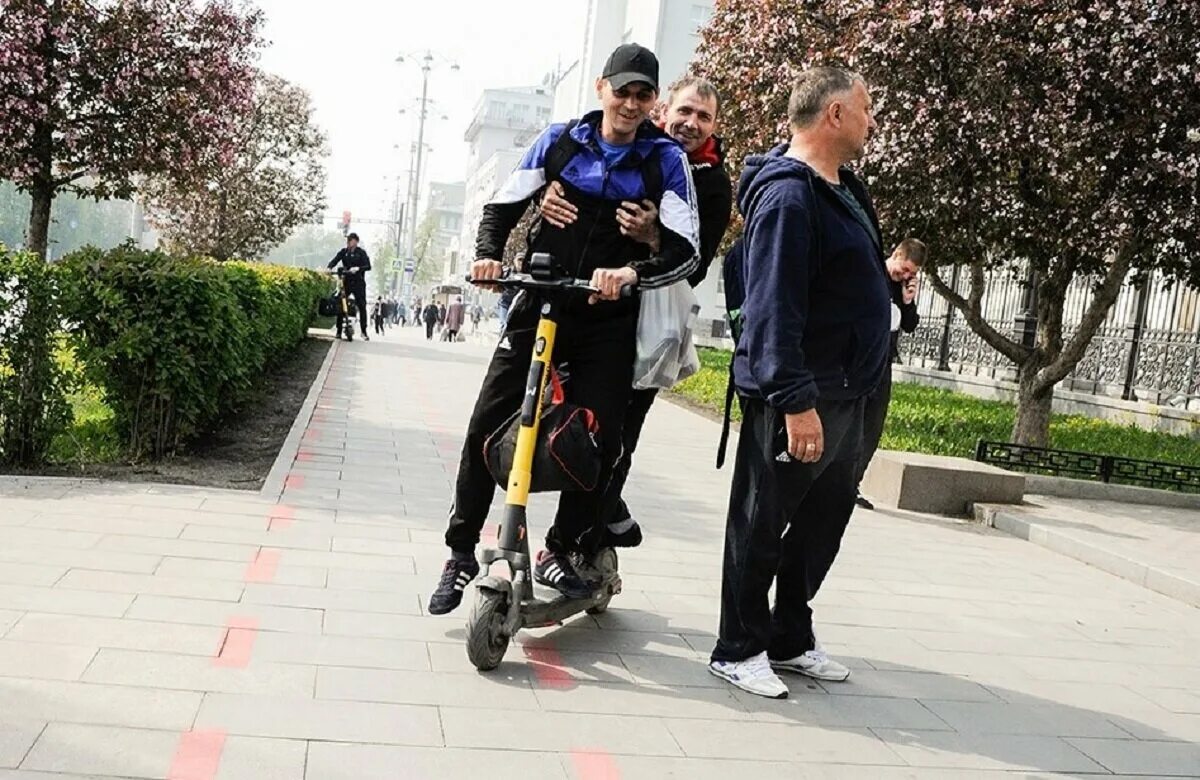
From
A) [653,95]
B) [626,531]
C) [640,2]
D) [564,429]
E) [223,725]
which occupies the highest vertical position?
[640,2]

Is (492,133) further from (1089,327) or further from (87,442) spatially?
(87,442)

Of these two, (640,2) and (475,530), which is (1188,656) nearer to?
(475,530)

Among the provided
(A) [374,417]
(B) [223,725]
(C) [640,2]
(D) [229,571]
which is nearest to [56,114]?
(A) [374,417]

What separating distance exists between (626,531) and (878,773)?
1.64 m

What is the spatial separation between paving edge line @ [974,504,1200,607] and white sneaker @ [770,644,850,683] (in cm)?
332

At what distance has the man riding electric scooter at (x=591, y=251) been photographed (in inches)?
163

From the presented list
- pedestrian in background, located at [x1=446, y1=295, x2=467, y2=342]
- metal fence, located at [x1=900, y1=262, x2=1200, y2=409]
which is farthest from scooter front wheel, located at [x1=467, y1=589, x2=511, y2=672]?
pedestrian in background, located at [x1=446, y1=295, x2=467, y2=342]

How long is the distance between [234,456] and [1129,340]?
532 inches

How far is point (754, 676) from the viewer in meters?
4.07

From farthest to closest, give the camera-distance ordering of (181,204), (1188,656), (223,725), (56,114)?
(181,204), (56,114), (1188,656), (223,725)

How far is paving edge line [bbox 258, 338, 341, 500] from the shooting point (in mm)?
6727

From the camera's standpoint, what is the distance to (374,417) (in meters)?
11.0

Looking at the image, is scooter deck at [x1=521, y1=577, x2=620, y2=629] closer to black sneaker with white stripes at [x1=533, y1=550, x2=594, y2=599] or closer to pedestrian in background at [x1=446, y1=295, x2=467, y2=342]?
black sneaker with white stripes at [x1=533, y1=550, x2=594, y2=599]

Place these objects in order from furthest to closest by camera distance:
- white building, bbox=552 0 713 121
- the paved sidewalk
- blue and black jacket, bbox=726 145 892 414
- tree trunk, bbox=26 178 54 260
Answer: white building, bbox=552 0 713 121 → tree trunk, bbox=26 178 54 260 → blue and black jacket, bbox=726 145 892 414 → the paved sidewalk
